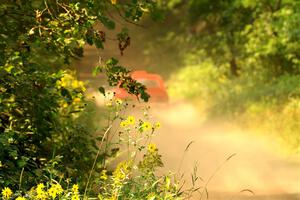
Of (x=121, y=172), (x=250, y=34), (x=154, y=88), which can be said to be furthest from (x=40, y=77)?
(x=250, y=34)

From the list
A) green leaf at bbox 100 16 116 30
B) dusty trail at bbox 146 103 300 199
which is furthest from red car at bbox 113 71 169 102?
green leaf at bbox 100 16 116 30

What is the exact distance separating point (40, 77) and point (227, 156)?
10846mm

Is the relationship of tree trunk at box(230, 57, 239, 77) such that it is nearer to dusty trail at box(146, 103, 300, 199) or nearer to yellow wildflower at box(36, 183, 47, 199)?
dusty trail at box(146, 103, 300, 199)

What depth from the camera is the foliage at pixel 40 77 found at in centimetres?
645

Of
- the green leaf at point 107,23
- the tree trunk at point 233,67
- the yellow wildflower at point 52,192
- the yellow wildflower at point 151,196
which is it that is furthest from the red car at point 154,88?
the yellow wildflower at point 52,192

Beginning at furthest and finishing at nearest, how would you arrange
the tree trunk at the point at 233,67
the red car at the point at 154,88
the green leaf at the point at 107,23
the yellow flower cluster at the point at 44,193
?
the tree trunk at the point at 233,67 → the red car at the point at 154,88 → the green leaf at the point at 107,23 → the yellow flower cluster at the point at 44,193

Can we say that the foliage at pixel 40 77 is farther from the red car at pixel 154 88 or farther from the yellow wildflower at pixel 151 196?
the red car at pixel 154 88

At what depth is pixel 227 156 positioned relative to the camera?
18.0m

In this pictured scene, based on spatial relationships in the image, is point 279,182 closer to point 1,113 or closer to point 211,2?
point 1,113

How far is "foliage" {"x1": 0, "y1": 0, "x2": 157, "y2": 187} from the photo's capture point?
6445 mm

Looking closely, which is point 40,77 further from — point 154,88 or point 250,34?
point 250,34

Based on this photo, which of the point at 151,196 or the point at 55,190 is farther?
the point at 151,196

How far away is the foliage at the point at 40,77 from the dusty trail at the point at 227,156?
438 cm

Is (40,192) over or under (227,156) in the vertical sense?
under
